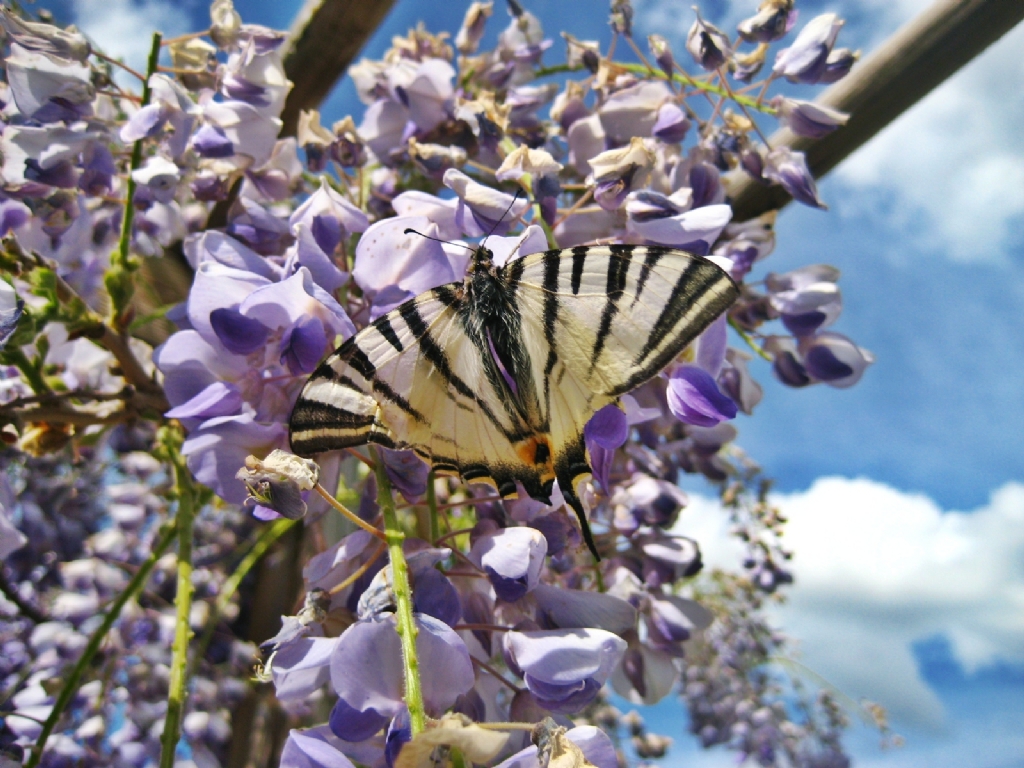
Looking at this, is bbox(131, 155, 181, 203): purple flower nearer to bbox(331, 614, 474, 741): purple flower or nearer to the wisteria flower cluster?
the wisteria flower cluster

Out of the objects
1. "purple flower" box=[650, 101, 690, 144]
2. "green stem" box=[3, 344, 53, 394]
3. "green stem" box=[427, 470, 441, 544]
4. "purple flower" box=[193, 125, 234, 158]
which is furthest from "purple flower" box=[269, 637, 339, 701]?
"purple flower" box=[650, 101, 690, 144]

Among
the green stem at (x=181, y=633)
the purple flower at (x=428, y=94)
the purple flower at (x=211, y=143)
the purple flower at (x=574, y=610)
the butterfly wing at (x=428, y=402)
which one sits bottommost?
the green stem at (x=181, y=633)

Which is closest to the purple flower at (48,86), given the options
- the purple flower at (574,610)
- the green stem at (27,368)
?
the green stem at (27,368)

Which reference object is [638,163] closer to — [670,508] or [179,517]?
[670,508]

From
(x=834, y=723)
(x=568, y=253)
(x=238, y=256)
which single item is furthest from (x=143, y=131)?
(x=834, y=723)

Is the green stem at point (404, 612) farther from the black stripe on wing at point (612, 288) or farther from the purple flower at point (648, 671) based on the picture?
the purple flower at point (648, 671)

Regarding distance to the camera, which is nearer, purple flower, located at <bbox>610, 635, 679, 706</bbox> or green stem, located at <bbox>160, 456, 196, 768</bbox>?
green stem, located at <bbox>160, 456, 196, 768</bbox>

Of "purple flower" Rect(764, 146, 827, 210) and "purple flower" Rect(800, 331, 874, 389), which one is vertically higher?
"purple flower" Rect(764, 146, 827, 210)
